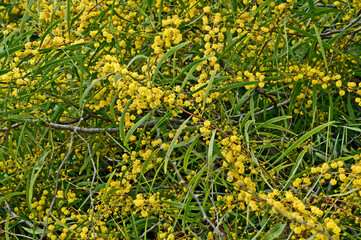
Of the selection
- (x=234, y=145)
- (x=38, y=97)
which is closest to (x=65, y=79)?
(x=38, y=97)

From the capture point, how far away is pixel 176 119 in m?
1.58

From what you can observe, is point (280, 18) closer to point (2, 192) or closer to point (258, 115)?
point (258, 115)

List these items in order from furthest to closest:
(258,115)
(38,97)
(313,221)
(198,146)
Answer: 1. (258,115)
2. (198,146)
3. (38,97)
4. (313,221)

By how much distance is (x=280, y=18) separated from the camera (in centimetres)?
137

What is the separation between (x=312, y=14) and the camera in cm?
139

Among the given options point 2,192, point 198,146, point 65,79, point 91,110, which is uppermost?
point 65,79

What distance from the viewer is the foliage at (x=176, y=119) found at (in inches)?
42.3

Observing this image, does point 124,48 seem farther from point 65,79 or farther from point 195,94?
point 195,94

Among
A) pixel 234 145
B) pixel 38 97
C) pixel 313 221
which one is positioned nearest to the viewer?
pixel 313 221

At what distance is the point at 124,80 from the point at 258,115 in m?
0.84

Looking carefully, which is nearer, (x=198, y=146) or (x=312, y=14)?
(x=312, y=14)

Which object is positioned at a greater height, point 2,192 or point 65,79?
point 65,79

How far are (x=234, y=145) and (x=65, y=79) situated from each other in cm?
84

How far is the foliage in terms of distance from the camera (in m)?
1.07
